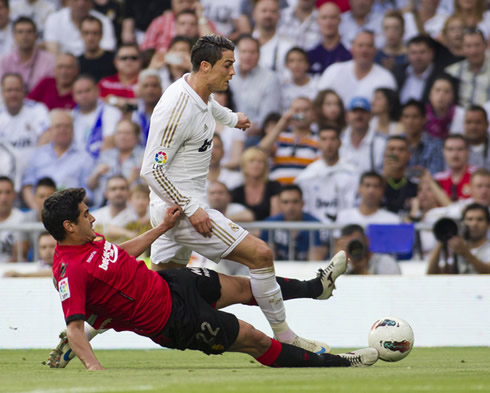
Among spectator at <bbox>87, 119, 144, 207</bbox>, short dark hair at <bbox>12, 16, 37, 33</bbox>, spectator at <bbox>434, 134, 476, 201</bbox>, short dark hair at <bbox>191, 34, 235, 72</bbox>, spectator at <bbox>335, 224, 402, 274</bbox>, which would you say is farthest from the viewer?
short dark hair at <bbox>12, 16, 37, 33</bbox>

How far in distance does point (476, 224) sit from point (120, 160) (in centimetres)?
524

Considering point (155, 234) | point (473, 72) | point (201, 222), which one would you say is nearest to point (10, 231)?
point (155, 234)

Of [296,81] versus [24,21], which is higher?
[24,21]

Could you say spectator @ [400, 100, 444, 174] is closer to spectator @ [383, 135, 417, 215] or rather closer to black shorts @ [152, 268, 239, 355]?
spectator @ [383, 135, 417, 215]

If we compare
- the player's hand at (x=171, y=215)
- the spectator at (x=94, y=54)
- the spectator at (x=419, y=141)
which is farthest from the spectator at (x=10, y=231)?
the spectator at (x=419, y=141)

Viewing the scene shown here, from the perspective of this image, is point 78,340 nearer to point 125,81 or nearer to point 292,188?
point 292,188

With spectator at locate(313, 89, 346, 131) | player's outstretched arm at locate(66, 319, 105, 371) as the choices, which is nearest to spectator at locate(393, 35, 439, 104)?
spectator at locate(313, 89, 346, 131)

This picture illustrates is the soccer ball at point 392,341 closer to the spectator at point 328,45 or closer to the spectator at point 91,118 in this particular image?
the spectator at point 91,118

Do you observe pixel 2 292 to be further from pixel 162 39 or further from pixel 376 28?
pixel 376 28

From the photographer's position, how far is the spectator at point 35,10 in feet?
50.6

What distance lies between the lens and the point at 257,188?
12695mm

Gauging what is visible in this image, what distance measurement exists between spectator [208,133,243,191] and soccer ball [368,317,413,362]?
18.8 ft

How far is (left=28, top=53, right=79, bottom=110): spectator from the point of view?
14.5 meters

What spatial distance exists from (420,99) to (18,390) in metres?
9.98
